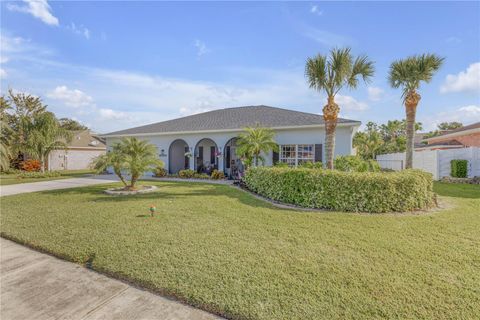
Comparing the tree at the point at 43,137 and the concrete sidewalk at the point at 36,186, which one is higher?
the tree at the point at 43,137

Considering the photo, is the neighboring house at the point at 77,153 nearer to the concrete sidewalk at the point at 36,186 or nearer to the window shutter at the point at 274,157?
the concrete sidewalk at the point at 36,186

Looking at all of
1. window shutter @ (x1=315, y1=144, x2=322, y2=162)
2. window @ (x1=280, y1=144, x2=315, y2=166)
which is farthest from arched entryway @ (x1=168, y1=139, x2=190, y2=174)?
window shutter @ (x1=315, y1=144, x2=322, y2=162)

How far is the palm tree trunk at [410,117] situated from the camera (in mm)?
13234

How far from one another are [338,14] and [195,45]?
7.48m

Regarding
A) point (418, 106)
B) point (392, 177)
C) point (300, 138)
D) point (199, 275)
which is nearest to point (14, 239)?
point (199, 275)

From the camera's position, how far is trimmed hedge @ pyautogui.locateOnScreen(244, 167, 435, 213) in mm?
7449

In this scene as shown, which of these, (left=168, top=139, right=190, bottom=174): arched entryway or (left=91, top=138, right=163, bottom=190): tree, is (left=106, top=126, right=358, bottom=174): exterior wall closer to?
(left=168, top=139, right=190, bottom=174): arched entryway

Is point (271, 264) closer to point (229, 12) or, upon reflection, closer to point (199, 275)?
point (199, 275)

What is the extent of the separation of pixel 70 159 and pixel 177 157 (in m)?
19.6

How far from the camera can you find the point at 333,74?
10203 millimetres

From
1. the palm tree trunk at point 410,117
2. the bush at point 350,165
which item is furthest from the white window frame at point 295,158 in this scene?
the palm tree trunk at point 410,117

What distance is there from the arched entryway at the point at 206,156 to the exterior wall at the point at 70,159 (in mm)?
18583

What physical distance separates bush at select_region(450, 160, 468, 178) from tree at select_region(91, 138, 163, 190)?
59.3ft

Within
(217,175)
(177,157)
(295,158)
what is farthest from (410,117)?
(177,157)
